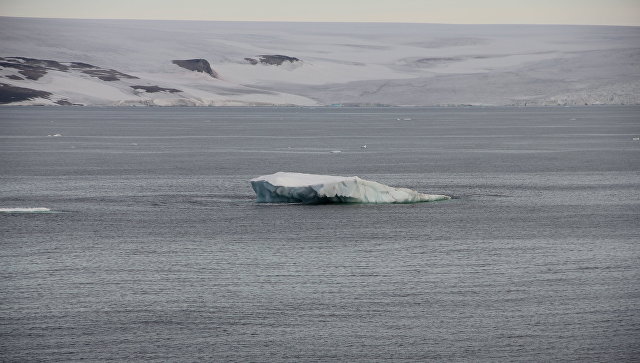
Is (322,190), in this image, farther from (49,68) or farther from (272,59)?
(272,59)

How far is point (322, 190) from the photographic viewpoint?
23234 mm

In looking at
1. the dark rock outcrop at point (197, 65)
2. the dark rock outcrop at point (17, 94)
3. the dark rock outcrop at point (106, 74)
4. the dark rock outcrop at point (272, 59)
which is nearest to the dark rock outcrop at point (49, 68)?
the dark rock outcrop at point (106, 74)

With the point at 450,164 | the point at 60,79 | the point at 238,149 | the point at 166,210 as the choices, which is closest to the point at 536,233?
the point at 166,210

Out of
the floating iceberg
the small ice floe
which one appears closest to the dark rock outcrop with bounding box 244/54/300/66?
the floating iceberg

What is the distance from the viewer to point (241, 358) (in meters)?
10.4

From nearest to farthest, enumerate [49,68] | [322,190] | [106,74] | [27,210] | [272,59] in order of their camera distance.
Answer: [27,210] < [322,190] < [49,68] < [106,74] < [272,59]

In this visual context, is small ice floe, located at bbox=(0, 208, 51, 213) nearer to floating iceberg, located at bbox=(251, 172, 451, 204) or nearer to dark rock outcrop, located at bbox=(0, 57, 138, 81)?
floating iceberg, located at bbox=(251, 172, 451, 204)

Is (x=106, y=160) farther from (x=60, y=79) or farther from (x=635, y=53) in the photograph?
(x=635, y=53)

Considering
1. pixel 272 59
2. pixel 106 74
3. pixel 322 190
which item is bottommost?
pixel 106 74

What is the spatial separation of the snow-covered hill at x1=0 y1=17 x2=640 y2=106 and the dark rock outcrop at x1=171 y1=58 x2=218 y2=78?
0.16 metres

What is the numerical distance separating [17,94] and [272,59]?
46.5 m

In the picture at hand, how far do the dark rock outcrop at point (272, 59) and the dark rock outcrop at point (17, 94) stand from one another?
40547 millimetres

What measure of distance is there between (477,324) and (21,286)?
5.71m

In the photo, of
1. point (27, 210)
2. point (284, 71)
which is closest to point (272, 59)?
point (284, 71)
